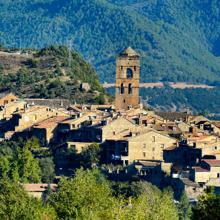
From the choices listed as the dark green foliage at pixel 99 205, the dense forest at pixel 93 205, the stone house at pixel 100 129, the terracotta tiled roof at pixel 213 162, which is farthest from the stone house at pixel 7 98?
the dark green foliage at pixel 99 205

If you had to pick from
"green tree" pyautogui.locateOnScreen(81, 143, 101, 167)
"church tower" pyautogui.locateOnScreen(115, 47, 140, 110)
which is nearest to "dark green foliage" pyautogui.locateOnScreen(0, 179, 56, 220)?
"green tree" pyautogui.locateOnScreen(81, 143, 101, 167)

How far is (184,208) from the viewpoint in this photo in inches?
2083

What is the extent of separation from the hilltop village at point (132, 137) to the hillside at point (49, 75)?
5.58 m

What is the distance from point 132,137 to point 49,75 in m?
24.4

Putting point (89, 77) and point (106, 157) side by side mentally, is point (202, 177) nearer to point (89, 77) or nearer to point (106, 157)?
point (106, 157)

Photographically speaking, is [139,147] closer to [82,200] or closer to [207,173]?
[207,173]

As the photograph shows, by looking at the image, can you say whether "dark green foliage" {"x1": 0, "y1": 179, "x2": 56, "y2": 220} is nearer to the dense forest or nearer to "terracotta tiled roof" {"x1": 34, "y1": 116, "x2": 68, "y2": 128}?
the dense forest

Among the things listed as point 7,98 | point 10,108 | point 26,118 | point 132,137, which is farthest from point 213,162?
point 7,98

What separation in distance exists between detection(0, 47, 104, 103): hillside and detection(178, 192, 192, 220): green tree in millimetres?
27457

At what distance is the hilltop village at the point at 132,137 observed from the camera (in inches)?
2347

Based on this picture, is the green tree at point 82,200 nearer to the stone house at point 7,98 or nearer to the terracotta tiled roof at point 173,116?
the terracotta tiled roof at point 173,116

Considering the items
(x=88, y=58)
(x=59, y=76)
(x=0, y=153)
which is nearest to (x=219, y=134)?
(x=0, y=153)

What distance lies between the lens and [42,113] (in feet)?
234

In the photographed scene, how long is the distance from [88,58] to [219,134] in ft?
420
